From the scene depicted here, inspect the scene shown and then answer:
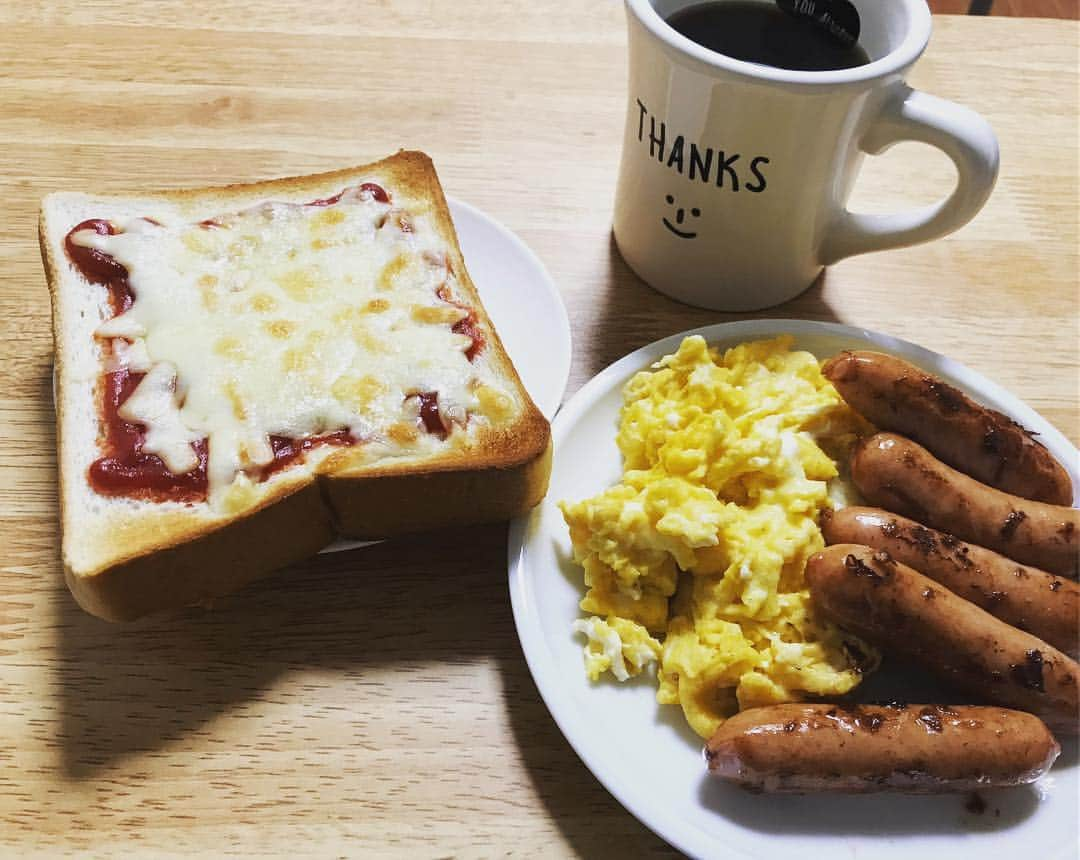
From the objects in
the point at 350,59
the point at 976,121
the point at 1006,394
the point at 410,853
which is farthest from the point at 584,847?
the point at 350,59

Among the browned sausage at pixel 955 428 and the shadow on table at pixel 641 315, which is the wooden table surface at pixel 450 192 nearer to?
the shadow on table at pixel 641 315

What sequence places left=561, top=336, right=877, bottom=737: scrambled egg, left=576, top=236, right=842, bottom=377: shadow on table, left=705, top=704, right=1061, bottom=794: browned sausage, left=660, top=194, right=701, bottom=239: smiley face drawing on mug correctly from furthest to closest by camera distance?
left=576, top=236, right=842, bottom=377: shadow on table, left=660, top=194, right=701, bottom=239: smiley face drawing on mug, left=561, top=336, right=877, bottom=737: scrambled egg, left=705, top=704, right=1061, bottom=794: browned sausage

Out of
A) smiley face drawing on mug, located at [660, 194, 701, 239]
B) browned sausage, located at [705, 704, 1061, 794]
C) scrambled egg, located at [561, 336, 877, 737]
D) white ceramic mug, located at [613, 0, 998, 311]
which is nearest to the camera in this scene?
browned sausage, located at [705, 704, 1061, 794]

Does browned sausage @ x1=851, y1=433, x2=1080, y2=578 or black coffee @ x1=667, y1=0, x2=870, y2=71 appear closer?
browned sausage @ x1=851, y1=433, x2=1080, y2=578

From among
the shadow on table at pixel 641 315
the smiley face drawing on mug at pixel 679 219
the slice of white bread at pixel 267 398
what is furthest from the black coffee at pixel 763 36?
the slice of white bread at pixel 267 398

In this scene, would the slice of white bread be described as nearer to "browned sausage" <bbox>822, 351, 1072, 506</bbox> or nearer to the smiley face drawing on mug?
the smiley face drawing on mug

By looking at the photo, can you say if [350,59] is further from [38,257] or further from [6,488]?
[6,488]

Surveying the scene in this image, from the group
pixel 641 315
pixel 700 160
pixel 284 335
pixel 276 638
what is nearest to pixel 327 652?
pixel 276 638

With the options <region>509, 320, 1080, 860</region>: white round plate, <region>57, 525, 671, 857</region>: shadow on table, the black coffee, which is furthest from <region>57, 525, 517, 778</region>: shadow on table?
the black coffee
